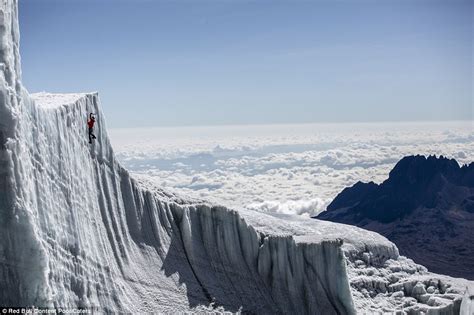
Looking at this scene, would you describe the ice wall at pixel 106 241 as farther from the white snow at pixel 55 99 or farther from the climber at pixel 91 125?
the climber at pixel 91 125

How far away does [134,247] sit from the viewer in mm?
61656

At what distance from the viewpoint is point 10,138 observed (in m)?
40.7

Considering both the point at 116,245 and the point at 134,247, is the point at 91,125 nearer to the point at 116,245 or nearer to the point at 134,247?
the point at 116,245

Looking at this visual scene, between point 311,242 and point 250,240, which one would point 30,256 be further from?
point 311,242

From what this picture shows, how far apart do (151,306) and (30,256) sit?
19.9 meters

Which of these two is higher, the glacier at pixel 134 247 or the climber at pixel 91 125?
the climber at pixel 91 125


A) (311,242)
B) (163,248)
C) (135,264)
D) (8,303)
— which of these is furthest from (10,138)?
(311,242)

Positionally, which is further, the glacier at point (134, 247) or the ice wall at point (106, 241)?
the glacier at point (134, 247)

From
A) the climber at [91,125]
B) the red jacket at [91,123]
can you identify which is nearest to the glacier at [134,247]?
the climber at [91,125]

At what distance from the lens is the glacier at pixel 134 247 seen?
41.9 m

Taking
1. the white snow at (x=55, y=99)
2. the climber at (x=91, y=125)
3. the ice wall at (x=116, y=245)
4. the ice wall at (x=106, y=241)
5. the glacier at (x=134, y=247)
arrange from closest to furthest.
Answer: the ice wall at (x=106, y=241)
the glacier at (x=134, y=247)
the ice wall at (x=116, y=245)
the white snow at (x=55, y=99)
the climber at (x=91, y=125)

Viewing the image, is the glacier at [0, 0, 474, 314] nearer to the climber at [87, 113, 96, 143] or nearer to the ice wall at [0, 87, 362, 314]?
the ice wall at [0, 87, 362, 314]

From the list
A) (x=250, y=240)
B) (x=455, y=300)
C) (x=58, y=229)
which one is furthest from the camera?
(x=455, y=300)

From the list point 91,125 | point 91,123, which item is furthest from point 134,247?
point 91,123
